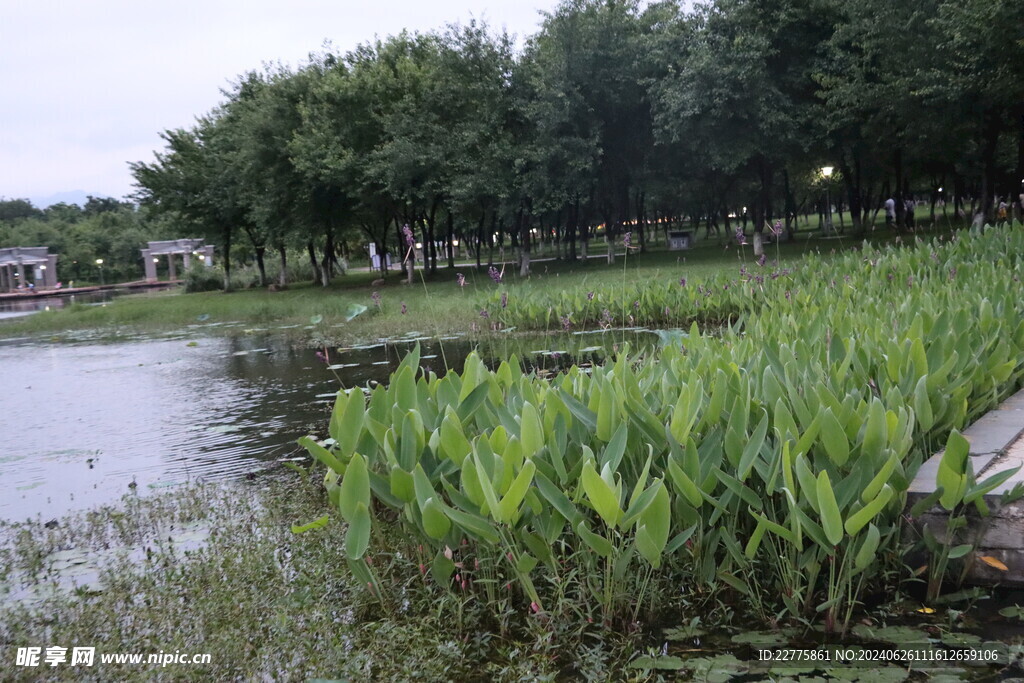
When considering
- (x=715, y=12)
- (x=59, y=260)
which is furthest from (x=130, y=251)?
(x=715, y=12)

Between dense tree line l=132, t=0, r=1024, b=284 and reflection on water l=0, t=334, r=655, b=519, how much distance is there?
13.6 m

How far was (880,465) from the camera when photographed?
3.03 m

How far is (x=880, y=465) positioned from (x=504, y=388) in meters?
2.02

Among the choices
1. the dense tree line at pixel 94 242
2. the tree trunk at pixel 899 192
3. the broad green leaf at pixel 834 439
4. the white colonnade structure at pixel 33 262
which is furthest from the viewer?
the dense tree line at pixel 94 242

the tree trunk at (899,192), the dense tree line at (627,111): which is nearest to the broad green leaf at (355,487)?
the dense tree line at (627,111)

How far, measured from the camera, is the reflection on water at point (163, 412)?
6.01 meters

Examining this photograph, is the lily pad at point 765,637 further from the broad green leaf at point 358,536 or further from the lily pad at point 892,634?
the broad green leaf at point 358,536

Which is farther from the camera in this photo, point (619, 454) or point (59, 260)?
point (59, 260)

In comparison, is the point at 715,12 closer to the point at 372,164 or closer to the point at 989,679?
the point at 372,164

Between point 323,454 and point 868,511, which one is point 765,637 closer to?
point 868,511

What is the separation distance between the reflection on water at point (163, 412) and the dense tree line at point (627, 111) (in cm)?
1357

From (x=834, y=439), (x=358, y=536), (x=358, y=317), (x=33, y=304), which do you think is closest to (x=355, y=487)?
(x=358, y=536)

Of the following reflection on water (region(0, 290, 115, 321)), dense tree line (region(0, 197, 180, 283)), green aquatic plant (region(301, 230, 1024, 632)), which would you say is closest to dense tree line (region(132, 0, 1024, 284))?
reflection on water (region(0, 290, 115, 321))

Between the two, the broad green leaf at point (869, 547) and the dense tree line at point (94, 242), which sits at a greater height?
the dense tree line at point (94, 242)
